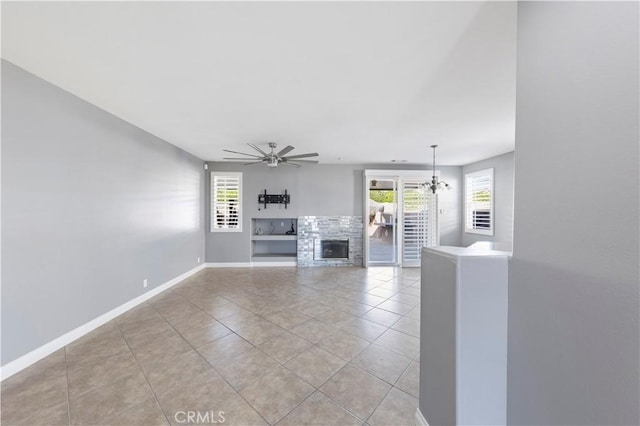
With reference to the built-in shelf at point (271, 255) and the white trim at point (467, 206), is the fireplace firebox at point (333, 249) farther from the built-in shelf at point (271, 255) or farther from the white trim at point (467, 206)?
the white trim at point (467, 206)

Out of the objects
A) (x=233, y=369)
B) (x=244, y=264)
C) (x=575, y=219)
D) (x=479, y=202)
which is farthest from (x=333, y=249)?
(x=575, y=219)

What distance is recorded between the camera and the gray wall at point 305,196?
574 centimetres

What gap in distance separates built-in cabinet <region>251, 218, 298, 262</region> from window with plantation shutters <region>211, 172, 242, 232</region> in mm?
480

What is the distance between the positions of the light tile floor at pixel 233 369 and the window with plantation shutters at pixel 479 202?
Result: 3.37m

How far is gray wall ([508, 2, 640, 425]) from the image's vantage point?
2.26 ft

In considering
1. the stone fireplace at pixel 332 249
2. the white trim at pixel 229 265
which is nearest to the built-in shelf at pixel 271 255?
the white trim at pixel 229 265

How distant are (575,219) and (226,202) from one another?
5939 millimetres

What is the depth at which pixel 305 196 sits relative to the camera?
5961 millimetres

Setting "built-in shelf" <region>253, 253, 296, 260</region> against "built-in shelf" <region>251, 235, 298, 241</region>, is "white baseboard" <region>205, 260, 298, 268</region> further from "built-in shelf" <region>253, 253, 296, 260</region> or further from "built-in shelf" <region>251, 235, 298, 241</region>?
"built-in shelf" <region>251, 235, 298, 241</region>

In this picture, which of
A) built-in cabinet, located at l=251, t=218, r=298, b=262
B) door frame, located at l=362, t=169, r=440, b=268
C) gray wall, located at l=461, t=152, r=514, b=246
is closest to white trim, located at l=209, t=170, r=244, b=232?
built-in cabinet, located at l=251, t=218, r=298, b=262

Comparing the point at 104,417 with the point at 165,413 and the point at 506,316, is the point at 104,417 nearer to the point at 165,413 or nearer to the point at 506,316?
the point at 165,413

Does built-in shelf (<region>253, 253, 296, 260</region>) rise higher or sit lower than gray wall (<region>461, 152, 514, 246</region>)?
lower

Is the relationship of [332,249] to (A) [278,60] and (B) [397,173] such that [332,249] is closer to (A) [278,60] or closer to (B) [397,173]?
(B) [397,173]

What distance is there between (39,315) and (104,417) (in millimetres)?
1348
